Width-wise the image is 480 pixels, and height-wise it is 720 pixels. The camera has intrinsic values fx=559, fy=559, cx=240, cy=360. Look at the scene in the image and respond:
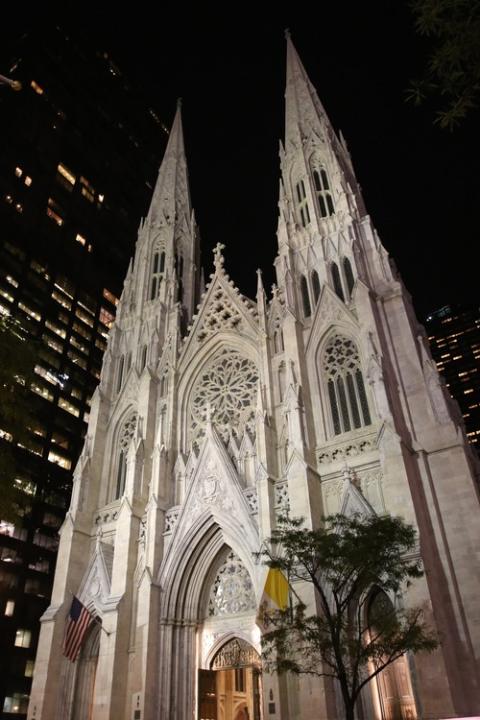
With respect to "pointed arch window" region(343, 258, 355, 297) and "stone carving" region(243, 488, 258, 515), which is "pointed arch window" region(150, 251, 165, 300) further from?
"stone carving" region(243, 488, 258, 515)

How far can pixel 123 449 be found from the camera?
2917cm

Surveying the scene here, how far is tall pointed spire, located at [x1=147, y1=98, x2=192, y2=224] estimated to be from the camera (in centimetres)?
4016

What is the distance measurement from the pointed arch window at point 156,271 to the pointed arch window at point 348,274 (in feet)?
43.3

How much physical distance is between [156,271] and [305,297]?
12861 millimetres

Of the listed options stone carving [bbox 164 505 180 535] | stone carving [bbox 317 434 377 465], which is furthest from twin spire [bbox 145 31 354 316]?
stone carving [bbox 317 434 377 465]

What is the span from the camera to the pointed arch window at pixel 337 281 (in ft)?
87.4

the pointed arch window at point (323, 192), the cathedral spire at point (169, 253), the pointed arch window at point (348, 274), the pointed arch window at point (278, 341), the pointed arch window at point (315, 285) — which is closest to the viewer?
the pointed arch window at point (348, 274)

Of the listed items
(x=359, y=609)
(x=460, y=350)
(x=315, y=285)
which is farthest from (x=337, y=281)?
Answer: (x=460, y=350)

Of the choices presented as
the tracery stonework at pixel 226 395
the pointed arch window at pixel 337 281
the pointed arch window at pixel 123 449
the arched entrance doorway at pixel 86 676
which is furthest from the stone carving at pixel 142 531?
the pointed arch window at pixel 337 281

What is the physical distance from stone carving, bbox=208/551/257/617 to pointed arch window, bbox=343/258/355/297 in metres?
13.1

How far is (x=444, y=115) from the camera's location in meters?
7.52

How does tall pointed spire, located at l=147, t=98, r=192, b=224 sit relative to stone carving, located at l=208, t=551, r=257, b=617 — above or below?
above

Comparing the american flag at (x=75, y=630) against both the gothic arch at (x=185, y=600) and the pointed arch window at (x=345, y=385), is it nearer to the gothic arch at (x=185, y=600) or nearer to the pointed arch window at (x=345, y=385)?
the gothic arch at (x=185, y=600)

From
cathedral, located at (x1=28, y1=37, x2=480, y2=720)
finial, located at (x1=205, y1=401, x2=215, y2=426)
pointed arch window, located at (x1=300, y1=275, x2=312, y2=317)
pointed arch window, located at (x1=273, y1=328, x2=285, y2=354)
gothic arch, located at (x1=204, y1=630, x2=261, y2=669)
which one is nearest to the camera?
cathedral, located at (x1=28, y1=37, x2=480, y2=720)
